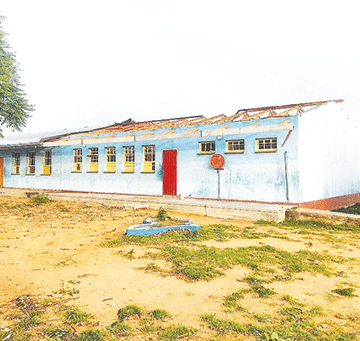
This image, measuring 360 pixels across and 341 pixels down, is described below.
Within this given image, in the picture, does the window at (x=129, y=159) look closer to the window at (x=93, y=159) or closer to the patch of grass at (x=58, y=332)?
the window at (x=93, y=159)

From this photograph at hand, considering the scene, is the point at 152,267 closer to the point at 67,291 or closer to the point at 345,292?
the point at 67,291

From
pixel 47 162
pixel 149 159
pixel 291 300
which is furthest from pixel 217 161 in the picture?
pixel 47 162

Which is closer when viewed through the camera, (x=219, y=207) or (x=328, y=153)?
(x=219, y=207)

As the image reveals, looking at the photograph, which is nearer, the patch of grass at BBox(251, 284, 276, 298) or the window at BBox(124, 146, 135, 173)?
the patch of grass at BBox(251, 284, 276, 298)

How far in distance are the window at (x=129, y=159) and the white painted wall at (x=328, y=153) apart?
1031 centimetres

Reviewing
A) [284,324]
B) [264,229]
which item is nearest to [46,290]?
[284,324]

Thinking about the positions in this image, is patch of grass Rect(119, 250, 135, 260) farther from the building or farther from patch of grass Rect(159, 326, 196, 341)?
the building

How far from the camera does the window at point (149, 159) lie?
17953 mm

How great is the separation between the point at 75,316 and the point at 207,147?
13.0 meters

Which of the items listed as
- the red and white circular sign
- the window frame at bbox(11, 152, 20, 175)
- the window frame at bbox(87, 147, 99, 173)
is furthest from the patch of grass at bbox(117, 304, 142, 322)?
the window frame at bbox(11, 152, 20, 175)

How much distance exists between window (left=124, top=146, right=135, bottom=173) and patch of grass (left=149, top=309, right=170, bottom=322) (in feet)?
49.2

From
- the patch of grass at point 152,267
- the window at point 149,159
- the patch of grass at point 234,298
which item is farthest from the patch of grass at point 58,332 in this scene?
the window at point 149,159

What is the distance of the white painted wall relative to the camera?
541 inches

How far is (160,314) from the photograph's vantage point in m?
3.96
